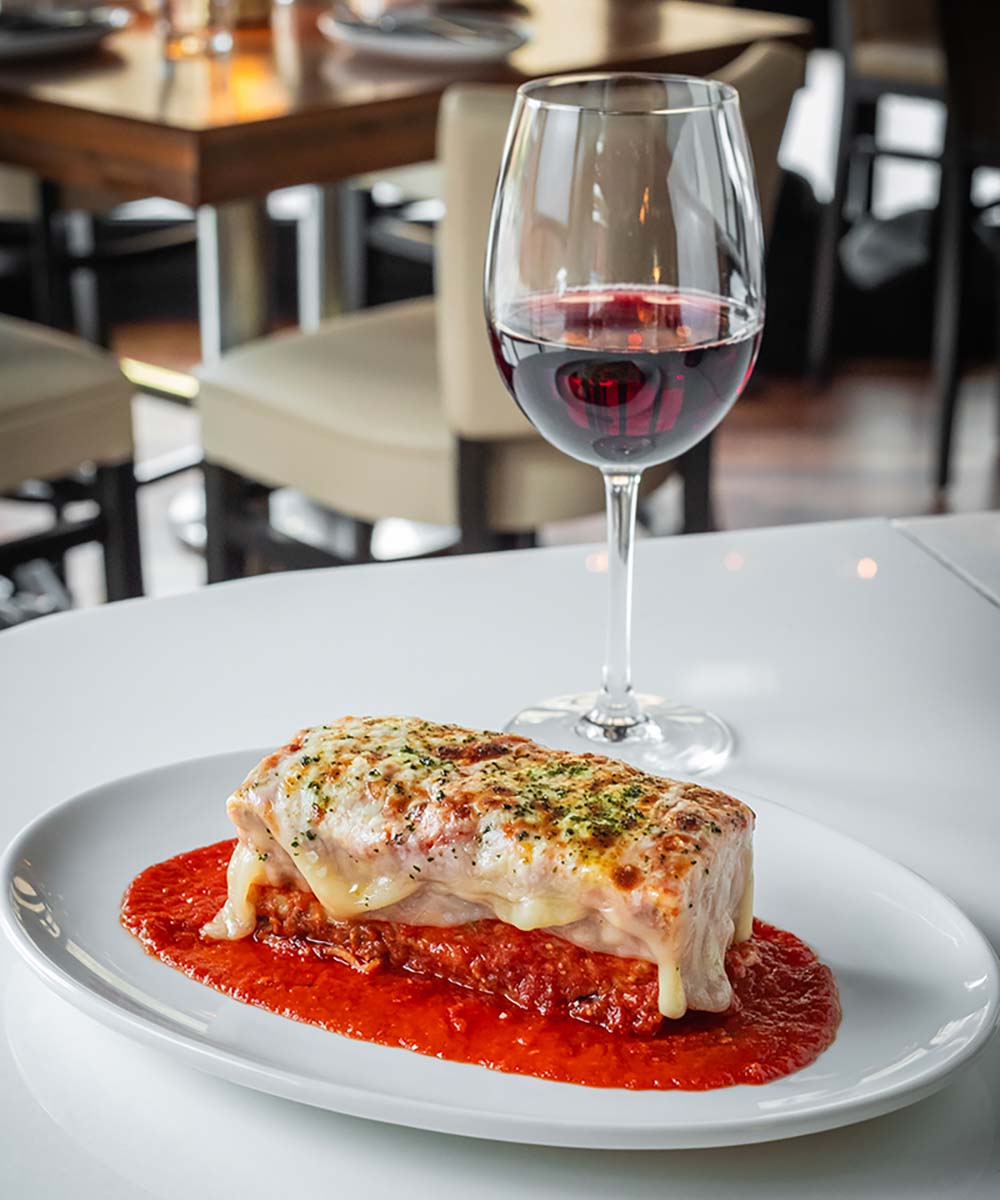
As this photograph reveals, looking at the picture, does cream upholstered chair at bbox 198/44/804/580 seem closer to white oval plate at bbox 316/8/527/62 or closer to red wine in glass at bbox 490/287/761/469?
white oval plate at bbox 316/8/527/62

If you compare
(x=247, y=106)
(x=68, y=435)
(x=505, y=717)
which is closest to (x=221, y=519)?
(x=68, y=435)

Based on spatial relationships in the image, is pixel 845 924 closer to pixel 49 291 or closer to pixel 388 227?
pixel 49 291

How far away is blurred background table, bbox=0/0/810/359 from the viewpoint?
1.85 m

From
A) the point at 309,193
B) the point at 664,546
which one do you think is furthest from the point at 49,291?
the point at 664,546

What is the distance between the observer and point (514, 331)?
71 cm

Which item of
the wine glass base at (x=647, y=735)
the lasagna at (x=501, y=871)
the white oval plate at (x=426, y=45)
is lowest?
the wine glass base at (x=647, y=735)

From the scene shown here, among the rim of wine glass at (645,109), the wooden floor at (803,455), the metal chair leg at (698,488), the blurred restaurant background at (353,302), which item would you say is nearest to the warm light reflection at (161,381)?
the blurred restaurant background at (353,302)

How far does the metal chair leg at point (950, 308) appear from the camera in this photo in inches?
131

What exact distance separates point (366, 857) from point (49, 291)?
271 cm

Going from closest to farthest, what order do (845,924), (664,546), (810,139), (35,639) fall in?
1. (845,924)
2. (35,639)
3. (664,546)
4. (810,139)

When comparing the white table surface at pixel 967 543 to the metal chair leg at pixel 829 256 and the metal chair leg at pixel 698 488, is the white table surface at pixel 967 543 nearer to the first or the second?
the metal chair leg at pixel 698 488

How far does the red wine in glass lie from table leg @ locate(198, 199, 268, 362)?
5.59 feet

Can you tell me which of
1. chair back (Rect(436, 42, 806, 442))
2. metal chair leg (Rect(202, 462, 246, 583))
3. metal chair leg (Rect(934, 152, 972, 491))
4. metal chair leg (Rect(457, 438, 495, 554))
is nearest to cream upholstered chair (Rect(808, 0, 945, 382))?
metal chair leg (Rect(934, 152, 972, 491))

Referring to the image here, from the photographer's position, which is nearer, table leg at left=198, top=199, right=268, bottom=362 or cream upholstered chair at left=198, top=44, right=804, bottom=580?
cream upholstered chair at left=198, top=44, right=804, bottom=580
